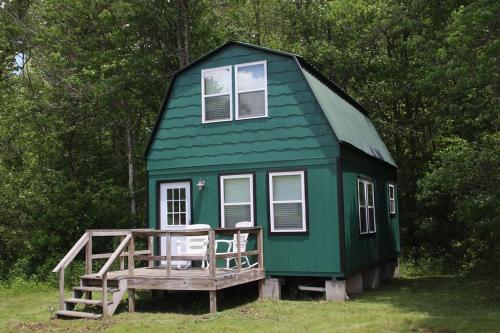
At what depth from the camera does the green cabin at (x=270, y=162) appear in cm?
1114

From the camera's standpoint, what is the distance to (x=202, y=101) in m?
12.7

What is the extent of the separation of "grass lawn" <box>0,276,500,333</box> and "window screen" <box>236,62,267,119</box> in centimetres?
A: 426

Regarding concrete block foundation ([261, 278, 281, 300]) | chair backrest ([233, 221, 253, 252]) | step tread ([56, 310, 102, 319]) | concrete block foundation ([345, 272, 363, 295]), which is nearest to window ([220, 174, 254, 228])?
chair backrest ([233, 221, 253, 252])

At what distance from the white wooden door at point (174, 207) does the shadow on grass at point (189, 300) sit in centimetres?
92

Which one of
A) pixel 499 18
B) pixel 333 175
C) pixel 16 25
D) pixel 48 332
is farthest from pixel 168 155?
pixel 16 25

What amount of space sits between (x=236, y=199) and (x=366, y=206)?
3.51 m

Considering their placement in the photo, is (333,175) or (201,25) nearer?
(333,175)

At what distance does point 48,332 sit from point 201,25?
1346 cm

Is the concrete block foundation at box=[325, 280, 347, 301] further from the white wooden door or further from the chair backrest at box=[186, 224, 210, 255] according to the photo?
the white wooden door

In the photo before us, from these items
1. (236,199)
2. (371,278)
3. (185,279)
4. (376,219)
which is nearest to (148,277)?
(185,279)

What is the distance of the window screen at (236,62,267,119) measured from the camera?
12.1m

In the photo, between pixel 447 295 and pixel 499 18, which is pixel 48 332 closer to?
pixel 447 295

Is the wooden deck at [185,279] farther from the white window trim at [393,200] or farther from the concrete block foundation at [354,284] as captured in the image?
the white window trim at [393,200]

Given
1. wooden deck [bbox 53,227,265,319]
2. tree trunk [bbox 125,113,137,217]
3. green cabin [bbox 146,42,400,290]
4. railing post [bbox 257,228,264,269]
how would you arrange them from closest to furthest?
wooden deck [bbox 53,227,265,319]
green cabin [bbox 146,42,400,290]
railing post [bbox 257,228,264,269]
tree trunk [bbox 125,113,137,217]
